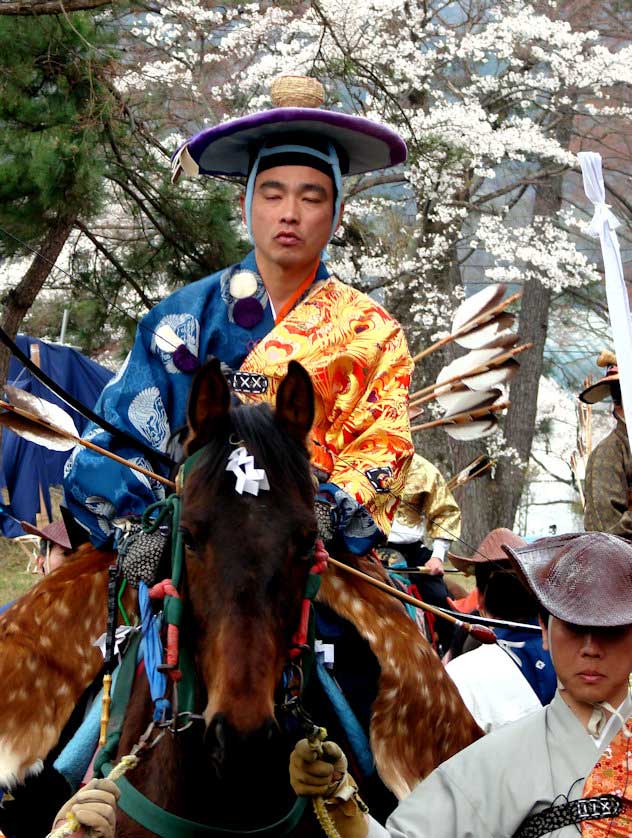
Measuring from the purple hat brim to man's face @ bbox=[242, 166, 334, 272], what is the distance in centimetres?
16

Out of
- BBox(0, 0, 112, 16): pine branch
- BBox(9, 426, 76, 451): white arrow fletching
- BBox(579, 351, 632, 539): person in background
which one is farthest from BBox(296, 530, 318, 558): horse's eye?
BBox(0, 0, 112, 16): pine branch

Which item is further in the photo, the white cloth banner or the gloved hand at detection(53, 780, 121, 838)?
the white cloth banner

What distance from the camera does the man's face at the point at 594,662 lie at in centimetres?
268

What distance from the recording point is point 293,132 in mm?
4438

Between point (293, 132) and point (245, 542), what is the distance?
200 centimetres

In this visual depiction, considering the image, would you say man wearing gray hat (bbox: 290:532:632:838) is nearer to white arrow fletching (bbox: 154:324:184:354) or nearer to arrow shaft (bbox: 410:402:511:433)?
white arrow fletching (bbox: 154:324:184:354)

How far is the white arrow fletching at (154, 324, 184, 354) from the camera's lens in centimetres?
423

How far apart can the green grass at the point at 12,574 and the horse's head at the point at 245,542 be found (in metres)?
10.0

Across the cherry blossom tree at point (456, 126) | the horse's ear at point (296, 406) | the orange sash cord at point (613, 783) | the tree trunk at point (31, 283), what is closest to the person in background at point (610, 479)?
the horse's ear at point (296, 406)

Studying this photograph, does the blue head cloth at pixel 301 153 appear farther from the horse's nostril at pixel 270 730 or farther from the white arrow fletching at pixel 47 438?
the horse's nostril at pixel 270 730

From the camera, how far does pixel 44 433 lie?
12.4ft

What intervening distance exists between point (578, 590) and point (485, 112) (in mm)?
14727

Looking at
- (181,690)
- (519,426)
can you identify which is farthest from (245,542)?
(519,426)

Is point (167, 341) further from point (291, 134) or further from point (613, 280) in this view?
point (613, 280)
